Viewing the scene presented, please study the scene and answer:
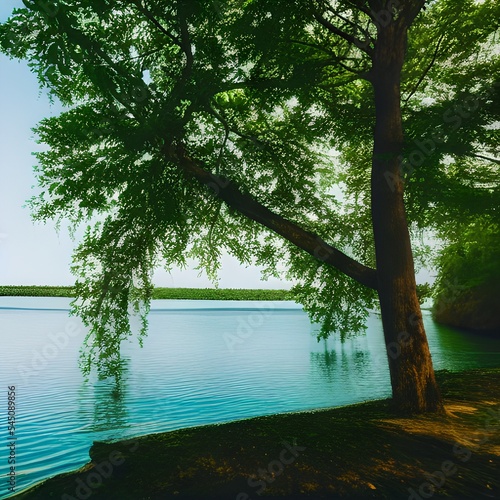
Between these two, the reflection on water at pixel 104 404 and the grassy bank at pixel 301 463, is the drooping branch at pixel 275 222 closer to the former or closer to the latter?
the grassy bank at pixel 301 463

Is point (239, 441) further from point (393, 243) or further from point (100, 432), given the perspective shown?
point (100, 432)

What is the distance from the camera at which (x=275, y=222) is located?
11.7 metres

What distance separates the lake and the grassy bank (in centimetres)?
266

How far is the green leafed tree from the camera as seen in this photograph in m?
10.7

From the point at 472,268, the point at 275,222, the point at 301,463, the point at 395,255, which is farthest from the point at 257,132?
the point at 472,268

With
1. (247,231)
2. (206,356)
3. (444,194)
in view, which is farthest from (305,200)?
(206,356)

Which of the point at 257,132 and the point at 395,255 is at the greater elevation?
the point at 257,132

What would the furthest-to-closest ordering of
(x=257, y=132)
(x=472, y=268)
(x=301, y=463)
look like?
(x=472, y=268), (x=257, y=132), (x=301, y=463)

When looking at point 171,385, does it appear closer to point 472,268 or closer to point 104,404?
point 104,404

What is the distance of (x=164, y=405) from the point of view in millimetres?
16984

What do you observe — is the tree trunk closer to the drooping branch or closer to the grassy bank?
the drooping branch

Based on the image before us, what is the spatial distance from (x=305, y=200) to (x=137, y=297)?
5594mm

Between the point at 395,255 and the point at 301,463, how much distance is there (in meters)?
5.19

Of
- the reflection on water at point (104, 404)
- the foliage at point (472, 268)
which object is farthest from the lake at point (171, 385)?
the foliage at point (472, 268)
